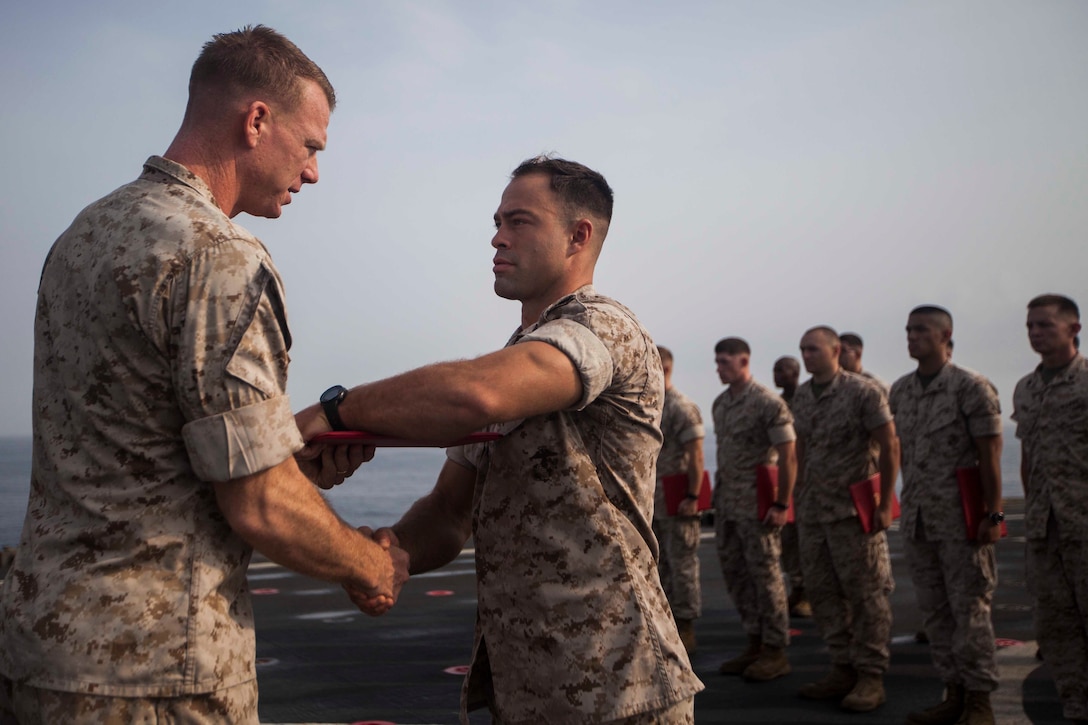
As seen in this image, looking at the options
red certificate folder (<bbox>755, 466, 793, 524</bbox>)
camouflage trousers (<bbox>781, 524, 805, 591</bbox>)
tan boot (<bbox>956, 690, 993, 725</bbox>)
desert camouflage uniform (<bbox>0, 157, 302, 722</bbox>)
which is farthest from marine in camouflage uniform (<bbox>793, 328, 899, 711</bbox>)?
desert camouflage uniform (<bbox>0, 157, 302, 722</bbox>)

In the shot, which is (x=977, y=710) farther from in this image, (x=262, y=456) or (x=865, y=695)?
(x=262, y=456)

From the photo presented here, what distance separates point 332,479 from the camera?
86.1 inches

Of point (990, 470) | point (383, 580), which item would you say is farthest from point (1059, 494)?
point (383, 580)

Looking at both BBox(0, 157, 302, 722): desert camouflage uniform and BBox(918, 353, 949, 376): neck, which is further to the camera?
BBox(918, 353, 949, 376): neck

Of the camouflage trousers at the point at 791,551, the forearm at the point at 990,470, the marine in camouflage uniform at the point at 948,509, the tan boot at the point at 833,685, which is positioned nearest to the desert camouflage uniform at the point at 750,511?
the tan boot at the point at 833,685

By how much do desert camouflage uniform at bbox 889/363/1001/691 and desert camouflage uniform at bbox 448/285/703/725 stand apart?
145 inches

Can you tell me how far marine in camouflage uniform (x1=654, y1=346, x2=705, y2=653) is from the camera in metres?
7.37

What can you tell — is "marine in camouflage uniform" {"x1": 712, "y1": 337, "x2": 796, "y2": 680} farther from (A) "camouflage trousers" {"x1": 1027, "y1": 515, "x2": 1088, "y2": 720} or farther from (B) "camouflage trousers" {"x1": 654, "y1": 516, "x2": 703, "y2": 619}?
(A) "camouflage trousers" {"x1": 1027, "y1": 515, "x2": 1088, "y2": 720}

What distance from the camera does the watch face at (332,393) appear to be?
83.3 inches

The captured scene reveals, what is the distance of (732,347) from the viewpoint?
779 centimetres

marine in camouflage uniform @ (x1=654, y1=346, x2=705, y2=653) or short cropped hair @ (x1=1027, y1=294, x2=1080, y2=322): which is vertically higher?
short cropped hair @ (x1=1027, y1=294, x2=1080, y2=322)

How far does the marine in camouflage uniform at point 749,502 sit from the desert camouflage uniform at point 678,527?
0.77 ft

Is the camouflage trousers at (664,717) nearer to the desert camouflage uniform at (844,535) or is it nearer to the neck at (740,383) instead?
the desert camouflage uniform at (844,535)

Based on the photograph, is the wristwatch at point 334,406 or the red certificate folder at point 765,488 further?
the red certificate folder at point 765,488
